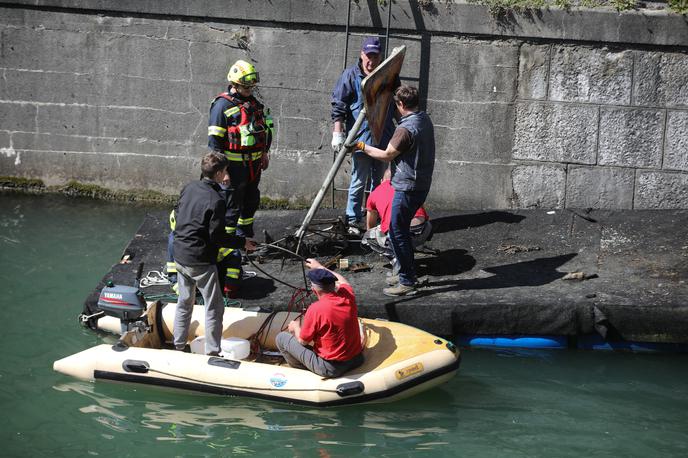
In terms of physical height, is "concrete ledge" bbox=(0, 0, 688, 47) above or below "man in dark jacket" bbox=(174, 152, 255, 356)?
above

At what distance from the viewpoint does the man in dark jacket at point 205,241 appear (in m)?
7.27

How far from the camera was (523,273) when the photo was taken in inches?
353

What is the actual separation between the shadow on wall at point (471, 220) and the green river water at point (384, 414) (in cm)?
230

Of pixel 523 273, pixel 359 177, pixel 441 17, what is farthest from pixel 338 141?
pixel 441 17

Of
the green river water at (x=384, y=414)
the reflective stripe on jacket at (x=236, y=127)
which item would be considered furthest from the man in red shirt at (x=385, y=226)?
the green river water at (x=384, y=414)

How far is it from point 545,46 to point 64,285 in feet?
19.9

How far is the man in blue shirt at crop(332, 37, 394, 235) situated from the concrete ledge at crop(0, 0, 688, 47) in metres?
1.44

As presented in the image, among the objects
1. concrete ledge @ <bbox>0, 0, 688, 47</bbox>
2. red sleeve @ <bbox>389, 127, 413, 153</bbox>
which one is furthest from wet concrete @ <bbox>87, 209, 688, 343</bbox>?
concrete ledge @ <bbox>0, 0, 688, 47</bbox>

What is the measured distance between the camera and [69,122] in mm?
11766

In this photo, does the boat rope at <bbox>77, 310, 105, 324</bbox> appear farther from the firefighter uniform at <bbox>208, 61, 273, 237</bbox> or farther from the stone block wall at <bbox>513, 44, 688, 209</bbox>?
the stone block wall at <bbox>513, 44, 688, 209</bbox>

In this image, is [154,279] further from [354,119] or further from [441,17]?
[441,17]

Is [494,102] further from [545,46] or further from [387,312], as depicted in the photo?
[387,312]

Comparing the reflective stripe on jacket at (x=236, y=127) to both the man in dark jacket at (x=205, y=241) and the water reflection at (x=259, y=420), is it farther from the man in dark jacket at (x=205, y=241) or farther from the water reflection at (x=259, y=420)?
the water reflection at (x=259, y=420)

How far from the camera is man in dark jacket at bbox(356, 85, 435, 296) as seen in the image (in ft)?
26.8
